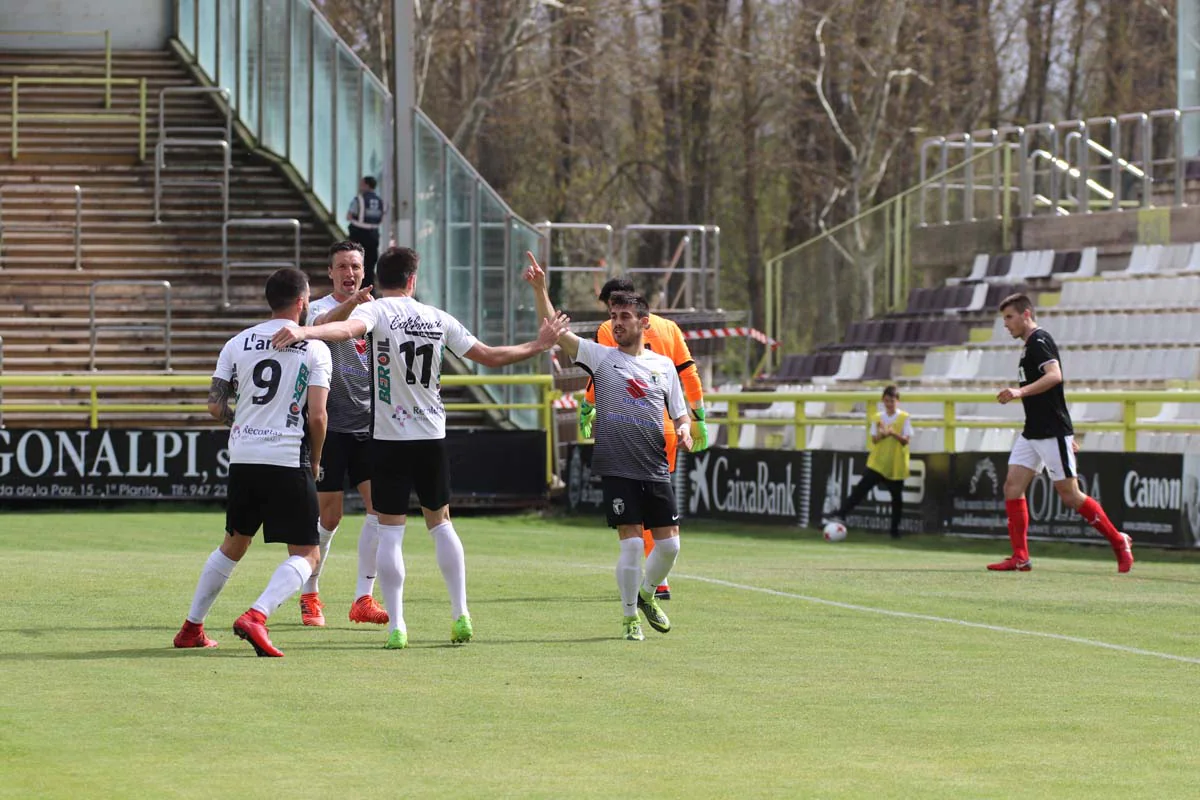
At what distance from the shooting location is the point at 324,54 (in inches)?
1331

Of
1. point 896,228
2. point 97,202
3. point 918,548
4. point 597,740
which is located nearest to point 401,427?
point 597,740

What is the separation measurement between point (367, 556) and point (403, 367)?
1.55 m

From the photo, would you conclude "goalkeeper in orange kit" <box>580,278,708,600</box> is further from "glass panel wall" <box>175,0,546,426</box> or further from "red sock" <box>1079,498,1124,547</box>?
"glass panel wall" <box>175,0,546,426</box>

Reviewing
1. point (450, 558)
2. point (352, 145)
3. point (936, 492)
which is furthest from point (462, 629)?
point (352, 145)

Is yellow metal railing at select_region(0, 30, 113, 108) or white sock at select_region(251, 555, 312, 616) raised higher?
yellow metal railing at select_region(0, 30, 113, 108)

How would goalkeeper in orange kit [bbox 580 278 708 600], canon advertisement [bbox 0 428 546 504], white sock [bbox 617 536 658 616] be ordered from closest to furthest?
1. white sock [bbox 617 536 658 616]
2. goalkeeper in orange kit [bbox 580 278 708 600]
3. canon advertisement [bbox 0 428 546 504]

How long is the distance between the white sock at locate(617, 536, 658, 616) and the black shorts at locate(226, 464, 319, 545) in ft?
5.60

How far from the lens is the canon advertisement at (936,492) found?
18.6 meters

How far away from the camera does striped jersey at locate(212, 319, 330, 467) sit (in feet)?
32.8

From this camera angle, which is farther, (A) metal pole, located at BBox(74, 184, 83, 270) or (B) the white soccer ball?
(A) metal pole, located at BBox(74, 184, 83, 270)

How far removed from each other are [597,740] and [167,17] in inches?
1388

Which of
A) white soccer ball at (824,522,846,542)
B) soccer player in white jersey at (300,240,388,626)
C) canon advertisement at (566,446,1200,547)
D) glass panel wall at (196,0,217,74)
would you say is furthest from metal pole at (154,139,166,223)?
soccer player in white jersey at (300,240,388,626)

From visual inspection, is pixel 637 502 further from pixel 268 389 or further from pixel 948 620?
pixel 948 620

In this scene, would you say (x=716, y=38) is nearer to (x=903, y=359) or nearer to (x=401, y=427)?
(x=903, y=359)
